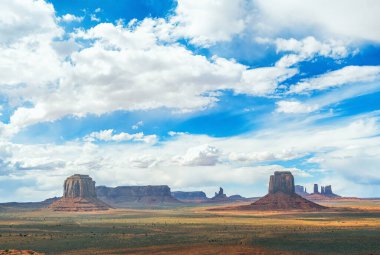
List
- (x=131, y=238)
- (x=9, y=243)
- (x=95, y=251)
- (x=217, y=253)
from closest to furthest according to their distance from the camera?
(x=217, y=253), (x=95, y=251), (x=9, y=243), (x=131, y=238)

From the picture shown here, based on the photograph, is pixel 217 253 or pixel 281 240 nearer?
pixel 217 253

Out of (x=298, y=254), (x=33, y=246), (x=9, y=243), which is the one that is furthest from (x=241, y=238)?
(x=9, y=243)

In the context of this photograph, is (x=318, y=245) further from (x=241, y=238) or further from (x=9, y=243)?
(x=9, y=243)

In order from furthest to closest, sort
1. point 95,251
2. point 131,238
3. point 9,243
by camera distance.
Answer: point 131,238
point 9,243
point 95,251

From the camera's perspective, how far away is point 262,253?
63062 mm

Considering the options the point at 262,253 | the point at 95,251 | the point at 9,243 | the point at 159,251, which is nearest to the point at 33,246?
the point at 9,243

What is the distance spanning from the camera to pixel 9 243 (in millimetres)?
79812

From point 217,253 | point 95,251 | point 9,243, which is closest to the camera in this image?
point 217,253

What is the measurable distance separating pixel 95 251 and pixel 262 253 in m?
26.7

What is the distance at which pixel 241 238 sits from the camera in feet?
275

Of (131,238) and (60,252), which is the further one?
(131,238)

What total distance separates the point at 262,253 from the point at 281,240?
19161 mm

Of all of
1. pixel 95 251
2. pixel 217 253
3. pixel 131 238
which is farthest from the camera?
pixel 131 238

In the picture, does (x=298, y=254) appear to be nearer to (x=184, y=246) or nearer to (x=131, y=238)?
(x=184, y=246)
